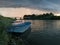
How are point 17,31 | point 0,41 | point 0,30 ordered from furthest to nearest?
1. point 17,31
2. point 0,30
3. point 0,41

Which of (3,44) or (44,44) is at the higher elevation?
(3,44)

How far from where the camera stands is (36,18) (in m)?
180

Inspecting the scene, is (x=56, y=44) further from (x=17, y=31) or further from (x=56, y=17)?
(x=56, y=17)

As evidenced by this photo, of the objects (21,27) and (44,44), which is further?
(21,27)

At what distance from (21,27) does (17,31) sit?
88.8 inches

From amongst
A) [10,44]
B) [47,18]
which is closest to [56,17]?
[47,18]

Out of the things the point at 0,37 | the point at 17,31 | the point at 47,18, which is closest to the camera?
the point at 0,37

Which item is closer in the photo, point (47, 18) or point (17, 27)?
point (17, 27)

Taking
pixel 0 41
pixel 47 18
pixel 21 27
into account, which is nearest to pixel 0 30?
pixel 0 41

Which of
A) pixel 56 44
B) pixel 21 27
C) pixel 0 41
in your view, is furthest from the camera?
pixel 21 27

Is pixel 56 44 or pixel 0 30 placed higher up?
pixel 0 30

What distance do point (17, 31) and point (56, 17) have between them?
155 meters

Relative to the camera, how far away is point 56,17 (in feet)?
593

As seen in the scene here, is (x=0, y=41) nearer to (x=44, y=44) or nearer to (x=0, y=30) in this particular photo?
(x=0, y=30)
